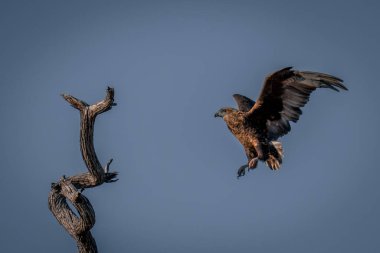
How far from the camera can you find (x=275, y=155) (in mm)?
14742

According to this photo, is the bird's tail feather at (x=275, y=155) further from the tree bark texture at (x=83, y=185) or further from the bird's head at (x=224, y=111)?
the tree bark texture at (x=83, y=185)

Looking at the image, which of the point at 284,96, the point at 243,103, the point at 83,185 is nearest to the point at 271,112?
the point at 284,96

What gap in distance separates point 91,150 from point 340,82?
540 cm

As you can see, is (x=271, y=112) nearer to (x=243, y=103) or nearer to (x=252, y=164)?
(x=243, y=103)

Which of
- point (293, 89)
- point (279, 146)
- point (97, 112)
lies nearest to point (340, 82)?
point (293, 89)

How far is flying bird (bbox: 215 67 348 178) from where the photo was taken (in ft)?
43.5

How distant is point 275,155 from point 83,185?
5.59 meters

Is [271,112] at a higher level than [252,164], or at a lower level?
A: higher

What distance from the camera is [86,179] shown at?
10406 millimetres

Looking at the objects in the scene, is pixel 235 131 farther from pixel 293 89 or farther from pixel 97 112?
pixel 97 112

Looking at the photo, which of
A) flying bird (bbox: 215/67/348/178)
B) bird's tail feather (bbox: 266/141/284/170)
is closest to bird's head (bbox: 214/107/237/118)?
flying bird (bbox: 215/67/348/178)

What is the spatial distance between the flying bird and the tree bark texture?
4.16 m

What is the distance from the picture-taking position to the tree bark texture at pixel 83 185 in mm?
9984

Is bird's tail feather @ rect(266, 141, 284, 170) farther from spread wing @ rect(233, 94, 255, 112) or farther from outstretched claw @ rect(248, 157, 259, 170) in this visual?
spread wing @ rect(233, 94, 255, 112)
